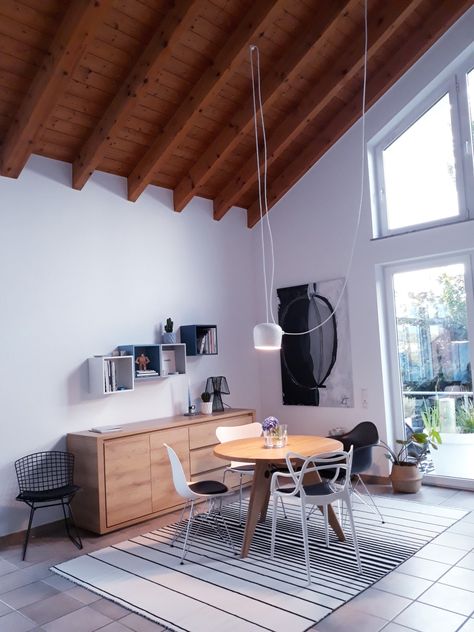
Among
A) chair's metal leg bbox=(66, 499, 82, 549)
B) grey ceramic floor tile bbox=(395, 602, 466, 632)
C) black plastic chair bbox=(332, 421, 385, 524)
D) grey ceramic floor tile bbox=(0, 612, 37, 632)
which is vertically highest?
black plastic chair bbox=(332, 421, 385, 524)

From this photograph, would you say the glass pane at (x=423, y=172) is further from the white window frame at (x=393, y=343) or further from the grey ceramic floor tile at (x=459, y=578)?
the grey ceramic floor tile at (x=459, y=578)

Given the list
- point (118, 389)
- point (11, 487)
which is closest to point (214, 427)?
point (118, 389)

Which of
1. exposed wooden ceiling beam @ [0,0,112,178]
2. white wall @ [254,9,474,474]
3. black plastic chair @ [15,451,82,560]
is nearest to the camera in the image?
exposed wooden ceiling beam @ [0,0,112,178]

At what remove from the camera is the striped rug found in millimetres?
2865

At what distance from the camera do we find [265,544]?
3877 mm

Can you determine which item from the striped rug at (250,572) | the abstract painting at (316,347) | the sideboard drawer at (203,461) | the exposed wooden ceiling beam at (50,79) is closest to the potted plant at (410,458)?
the striped rug at (250,572)

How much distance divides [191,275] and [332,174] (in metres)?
1.96

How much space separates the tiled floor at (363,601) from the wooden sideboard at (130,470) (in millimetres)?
497

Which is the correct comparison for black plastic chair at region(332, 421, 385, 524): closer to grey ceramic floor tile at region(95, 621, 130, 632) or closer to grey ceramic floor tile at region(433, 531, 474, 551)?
grey ceramic floor tile at region(433, 531, 474, 551)

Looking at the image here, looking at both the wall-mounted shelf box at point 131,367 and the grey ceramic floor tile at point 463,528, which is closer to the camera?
the grey ceramic floor tile at point 463,528

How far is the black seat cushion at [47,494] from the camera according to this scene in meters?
3.92

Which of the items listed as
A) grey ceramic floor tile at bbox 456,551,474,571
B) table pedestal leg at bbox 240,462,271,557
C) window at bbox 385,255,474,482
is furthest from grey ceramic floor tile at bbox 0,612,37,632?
window at bbox 385,255,474,482

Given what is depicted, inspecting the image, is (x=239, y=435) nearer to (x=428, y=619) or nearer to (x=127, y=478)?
(x=127, y=478)

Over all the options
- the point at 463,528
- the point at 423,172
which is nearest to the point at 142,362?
the point at 463,528
